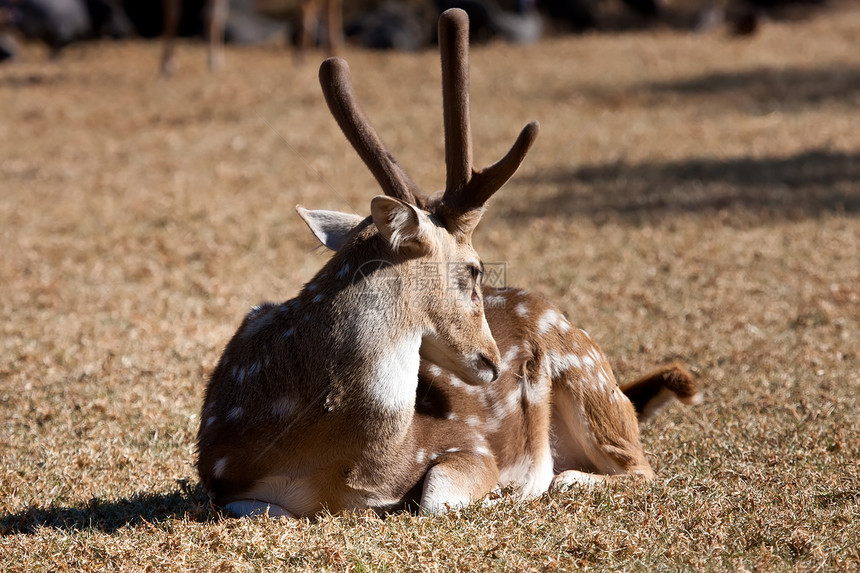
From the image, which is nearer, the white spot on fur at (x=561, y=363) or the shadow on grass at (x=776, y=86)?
the white spot on fur at (x=561, y=363)

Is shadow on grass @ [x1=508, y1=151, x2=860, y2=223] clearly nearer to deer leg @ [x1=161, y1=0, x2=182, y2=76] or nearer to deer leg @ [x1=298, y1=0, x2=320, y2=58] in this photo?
deer leg @ [x1=298, y1=0, x2=320, y2=58]

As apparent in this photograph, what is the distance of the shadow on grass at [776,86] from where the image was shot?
1327 centimetres

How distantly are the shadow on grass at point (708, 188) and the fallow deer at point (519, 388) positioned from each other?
4688mm

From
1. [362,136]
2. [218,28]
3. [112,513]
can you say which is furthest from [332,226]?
[218,28]

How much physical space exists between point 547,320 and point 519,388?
0.34m

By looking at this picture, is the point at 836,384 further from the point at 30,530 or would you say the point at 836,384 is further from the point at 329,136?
the point at 329,136

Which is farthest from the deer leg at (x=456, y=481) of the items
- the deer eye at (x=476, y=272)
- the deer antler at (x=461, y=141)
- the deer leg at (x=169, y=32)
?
the deer leg at (x=169, y=32)

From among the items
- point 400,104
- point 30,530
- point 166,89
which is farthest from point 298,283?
point 166,89

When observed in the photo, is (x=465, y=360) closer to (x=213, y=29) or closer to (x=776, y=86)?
(x=776, y=86)

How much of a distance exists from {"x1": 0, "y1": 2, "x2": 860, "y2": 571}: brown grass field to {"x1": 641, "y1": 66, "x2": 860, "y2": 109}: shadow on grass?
2.8 inches

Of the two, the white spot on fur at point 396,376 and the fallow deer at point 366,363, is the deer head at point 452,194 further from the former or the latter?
the white spot on fur at point 396,376

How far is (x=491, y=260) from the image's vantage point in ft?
25.3

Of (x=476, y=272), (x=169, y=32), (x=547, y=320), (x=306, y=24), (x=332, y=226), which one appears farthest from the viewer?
(x=306, y=24)

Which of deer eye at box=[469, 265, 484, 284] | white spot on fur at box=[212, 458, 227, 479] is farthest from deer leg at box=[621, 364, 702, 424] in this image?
white spot on fur at box=[212, 458, 227, 479]
